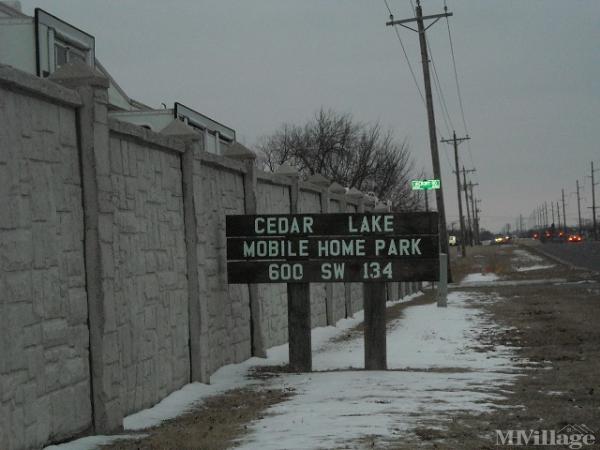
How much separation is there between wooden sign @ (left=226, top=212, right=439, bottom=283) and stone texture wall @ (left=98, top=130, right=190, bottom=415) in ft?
4.61

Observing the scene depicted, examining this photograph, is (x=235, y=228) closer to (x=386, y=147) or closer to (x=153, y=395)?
(x=153, y=395)

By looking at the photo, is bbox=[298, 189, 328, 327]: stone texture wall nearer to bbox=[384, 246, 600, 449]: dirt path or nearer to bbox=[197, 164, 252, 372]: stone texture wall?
bbox=[384, 246, 600, 449]: dirt path

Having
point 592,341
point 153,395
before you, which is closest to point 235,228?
point 153,395

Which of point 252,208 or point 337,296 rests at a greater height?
point 252,208

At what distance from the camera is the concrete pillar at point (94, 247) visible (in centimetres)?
748

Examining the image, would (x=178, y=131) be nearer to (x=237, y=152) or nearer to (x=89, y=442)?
(x=237, y=152)

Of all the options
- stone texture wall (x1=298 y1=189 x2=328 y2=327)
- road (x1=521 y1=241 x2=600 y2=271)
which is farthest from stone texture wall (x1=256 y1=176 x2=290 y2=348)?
road (x1=521 y1=241 x2=600 y2=271)

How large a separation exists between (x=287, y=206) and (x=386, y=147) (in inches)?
1592

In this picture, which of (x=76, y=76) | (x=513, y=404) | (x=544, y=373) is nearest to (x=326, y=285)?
(x=544, y=373)

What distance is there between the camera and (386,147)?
183 ft

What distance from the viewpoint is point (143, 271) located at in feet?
29.4

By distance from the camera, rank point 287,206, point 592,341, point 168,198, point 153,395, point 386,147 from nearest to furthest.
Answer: point 153,395
point 168,198
point 592,341
point 287,206
point 386,147

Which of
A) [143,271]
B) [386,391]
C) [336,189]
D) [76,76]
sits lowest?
[386,391]

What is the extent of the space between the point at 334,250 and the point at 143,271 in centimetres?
323
